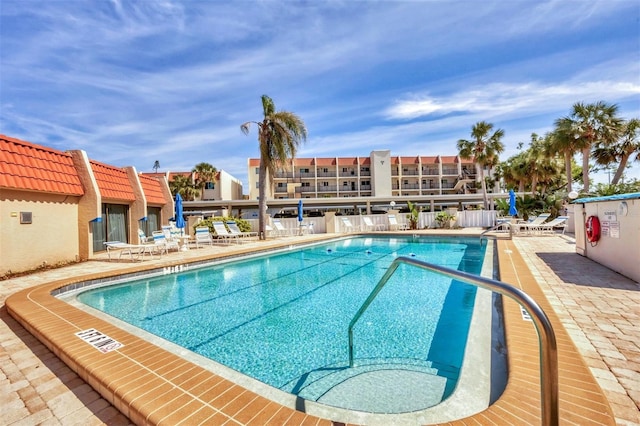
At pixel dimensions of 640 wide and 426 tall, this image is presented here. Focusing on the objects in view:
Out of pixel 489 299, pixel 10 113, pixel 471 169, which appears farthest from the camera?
pixel 471 169

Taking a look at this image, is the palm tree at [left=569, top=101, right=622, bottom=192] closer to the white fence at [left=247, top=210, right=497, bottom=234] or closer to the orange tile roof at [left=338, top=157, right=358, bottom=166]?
the white fence at [left=247, top=210, right=497, bottom=234]

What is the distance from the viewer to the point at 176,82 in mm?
13039

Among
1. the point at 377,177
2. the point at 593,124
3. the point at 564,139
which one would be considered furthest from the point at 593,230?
the point at 377,177

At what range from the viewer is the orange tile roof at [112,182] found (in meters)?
12.0

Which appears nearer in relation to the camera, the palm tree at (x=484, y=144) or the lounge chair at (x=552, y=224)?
the lounge chair at (x=552, y=224)

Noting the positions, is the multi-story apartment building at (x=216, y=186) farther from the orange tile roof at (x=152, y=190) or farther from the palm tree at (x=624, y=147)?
the palm tree at (x=624, y=147)

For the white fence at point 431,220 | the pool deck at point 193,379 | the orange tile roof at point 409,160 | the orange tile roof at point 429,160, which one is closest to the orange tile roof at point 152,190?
the white fence at point 431,220

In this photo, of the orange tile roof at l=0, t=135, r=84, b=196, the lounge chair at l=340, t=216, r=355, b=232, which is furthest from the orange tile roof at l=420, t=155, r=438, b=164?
the orange tile roof at l=0, t=135, r=84, b=196

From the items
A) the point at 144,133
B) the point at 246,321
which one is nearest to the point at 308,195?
the point at 144,133

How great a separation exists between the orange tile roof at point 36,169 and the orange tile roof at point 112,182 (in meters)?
1.13

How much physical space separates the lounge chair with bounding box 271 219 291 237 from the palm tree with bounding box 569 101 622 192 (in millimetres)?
20617

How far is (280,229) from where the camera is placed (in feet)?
64.6

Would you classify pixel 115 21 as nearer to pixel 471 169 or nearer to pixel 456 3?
pixel 456 3

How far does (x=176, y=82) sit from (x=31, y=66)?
4.67 meters
